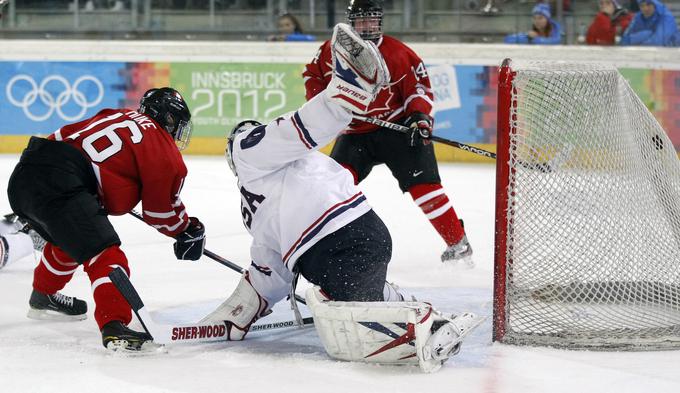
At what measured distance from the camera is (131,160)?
9.59 ft

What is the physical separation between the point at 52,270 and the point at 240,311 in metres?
0.64

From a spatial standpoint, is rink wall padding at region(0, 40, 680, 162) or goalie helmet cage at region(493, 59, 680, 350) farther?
rink wall padding at region(0, 40, 680, 162)

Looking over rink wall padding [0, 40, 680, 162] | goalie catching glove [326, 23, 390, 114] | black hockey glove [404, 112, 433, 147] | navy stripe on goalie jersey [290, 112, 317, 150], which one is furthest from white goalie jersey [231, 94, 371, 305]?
rink wall padding [0, 40, 680, 162]

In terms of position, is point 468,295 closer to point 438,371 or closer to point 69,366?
point 438,371

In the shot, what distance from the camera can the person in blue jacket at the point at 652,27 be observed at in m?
7.38

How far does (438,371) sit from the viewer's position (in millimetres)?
2578

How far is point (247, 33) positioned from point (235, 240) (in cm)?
343

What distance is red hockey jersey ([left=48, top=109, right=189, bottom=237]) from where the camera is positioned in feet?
9.53

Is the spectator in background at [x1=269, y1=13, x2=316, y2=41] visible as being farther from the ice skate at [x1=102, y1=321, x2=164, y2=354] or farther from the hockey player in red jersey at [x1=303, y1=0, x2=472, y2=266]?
the ice skate at [x1=102, y1=321, x2=164, y2=354]

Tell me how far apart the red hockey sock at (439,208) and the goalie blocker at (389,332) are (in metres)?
1.56

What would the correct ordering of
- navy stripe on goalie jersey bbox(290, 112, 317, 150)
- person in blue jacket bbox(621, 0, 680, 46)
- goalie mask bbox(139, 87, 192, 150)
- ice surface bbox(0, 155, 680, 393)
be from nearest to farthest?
ice surface bbox(0, 155, 680, 393) → navy stripe on goalie jersey bbox(290, 112, 317, 150) → goalie mask bbox(139, 87, 192, 150) → person in blue jacket bbox(621, 0, 680, 46)

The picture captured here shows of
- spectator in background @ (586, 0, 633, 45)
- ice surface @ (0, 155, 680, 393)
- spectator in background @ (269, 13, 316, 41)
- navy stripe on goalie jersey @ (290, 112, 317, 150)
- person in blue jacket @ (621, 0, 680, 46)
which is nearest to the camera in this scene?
ice surface @ (0, 155, 680, 393)

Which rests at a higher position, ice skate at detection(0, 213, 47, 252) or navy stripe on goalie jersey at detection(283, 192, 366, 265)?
navy stripe on goalie jersey at detection(283, 192, 366, 265)

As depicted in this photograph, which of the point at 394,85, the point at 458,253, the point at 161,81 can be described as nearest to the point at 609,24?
the point at 161,81
